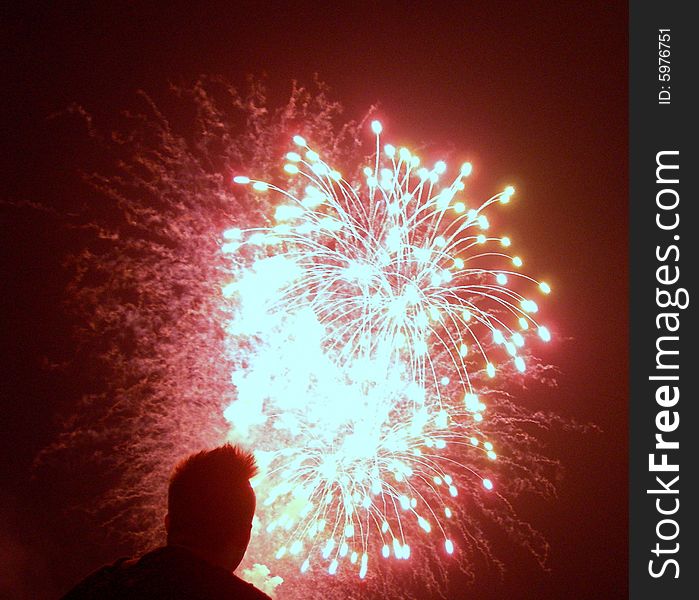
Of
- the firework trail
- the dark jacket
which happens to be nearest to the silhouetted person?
the dark jacket

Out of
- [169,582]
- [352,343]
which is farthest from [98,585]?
[352,343]

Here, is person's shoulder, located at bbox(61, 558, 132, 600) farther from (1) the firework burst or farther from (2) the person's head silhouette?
(1) the firework burst

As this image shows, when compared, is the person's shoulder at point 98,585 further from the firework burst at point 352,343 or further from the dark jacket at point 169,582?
the firework burst at point 352,343

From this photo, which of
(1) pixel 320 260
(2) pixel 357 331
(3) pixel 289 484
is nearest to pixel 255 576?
(3) pixel 289 484

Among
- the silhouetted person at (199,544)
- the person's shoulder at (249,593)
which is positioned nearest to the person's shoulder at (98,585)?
the silhouetted person at (199,544)

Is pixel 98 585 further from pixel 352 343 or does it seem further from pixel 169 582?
pixel 352 343

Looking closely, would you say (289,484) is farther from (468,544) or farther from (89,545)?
(468,544)
